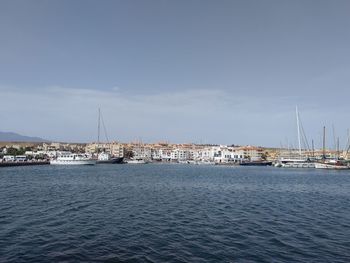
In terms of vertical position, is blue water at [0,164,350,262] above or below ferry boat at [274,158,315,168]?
A: below

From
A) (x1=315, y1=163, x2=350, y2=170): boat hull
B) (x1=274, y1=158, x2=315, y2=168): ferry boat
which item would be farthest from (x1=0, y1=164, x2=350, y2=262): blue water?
(x1=274, y1=158, x2=315, y2=168): ferry boat

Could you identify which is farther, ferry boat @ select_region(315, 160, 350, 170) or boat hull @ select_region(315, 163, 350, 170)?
ferry boat @ select_region(315, 160, 350, 170)

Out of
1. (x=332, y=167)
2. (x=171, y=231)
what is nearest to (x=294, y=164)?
(x=332, y=167)

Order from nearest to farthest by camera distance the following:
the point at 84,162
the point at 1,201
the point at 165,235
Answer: the point at 165,235
the point at 1,201
the point at 84,162

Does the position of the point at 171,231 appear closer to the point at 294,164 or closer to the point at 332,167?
the point at 332,167

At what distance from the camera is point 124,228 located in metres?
23.0

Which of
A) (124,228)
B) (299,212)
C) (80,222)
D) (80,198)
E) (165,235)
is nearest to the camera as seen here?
(165,235)

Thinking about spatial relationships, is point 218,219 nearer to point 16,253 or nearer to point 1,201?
point 16,253

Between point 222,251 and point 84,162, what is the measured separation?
13625cm

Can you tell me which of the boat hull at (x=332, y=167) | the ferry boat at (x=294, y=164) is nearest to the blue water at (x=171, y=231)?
the boat hull at (x=332, y=167)

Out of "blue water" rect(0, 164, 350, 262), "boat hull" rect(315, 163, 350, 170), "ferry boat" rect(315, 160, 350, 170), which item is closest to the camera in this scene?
"blue water" rect(0, 164, 350, 262)

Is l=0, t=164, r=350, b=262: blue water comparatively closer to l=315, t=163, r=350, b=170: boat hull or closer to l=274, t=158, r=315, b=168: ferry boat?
l=315, t=163, r=350, b=170: boat hull

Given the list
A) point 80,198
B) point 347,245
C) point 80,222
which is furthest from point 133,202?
point 347,245

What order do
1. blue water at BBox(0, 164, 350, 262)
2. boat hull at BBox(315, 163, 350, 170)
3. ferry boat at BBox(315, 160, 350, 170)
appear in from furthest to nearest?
ferry boat at BBox(315, 160, 350, 170)
boat hull at BBox(315, 163, 350, 170)
blue water at BBox(0, 164, 350, 262)
